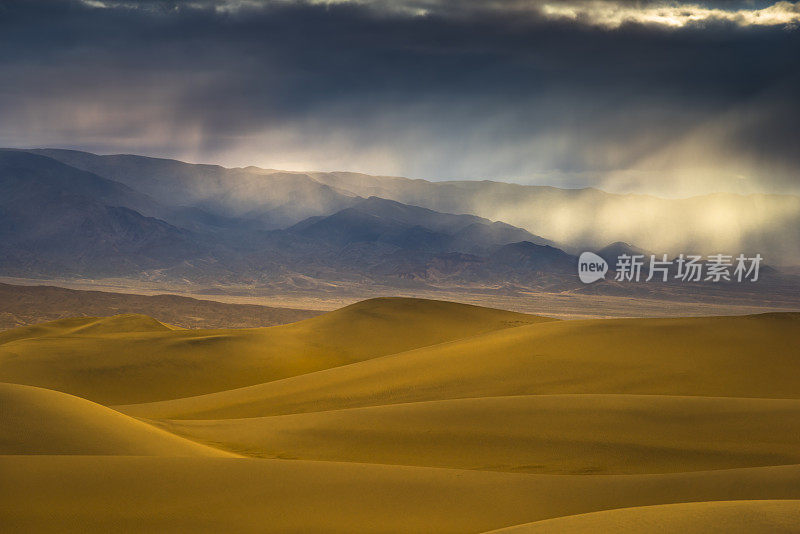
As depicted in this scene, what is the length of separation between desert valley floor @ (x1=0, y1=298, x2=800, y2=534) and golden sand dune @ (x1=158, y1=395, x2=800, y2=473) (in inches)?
2.0

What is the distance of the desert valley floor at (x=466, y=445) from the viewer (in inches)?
283

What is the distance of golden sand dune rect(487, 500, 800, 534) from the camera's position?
17.1 feet

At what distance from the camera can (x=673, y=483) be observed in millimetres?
8781

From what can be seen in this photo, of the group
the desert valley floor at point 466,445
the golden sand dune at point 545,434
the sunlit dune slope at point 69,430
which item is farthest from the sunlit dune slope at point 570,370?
the sunlit dune slope at point 69,430

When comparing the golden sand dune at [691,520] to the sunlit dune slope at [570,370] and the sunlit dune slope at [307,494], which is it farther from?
the sunlit dune slope at [570,370]

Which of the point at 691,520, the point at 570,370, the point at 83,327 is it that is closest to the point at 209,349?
the point at 83,327

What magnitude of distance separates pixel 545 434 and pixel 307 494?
5.70 metres

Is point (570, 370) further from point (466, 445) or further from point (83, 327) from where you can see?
point (83, 327)

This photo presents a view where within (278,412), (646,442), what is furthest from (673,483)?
(278,412)

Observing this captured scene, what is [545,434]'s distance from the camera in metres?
12.5

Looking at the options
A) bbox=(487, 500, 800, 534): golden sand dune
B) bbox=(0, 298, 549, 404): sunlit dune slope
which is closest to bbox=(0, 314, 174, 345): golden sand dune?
bbox=(0, 298, 549, 404): sunlit dune slope

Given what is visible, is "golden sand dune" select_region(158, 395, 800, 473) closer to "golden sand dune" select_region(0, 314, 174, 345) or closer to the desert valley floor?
the desert valley floor

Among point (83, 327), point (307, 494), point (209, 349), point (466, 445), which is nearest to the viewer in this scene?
point (307, 494)

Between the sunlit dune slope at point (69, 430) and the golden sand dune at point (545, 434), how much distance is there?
1907mm
